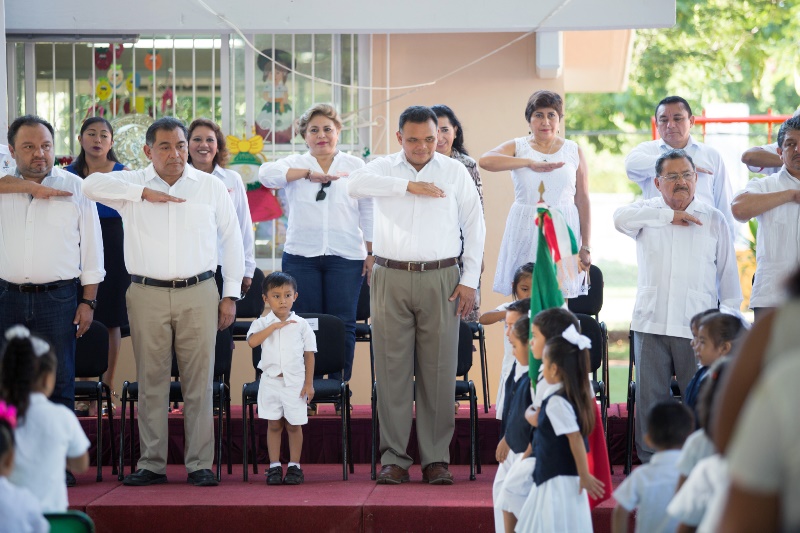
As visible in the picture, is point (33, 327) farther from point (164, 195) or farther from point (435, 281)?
point (435, 281)

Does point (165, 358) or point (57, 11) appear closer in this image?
point (165, 358)

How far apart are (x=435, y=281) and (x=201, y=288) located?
42.0 inches

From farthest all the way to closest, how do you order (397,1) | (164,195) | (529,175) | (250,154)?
(250,154) < (397,1) < (529,175) < (164,195)

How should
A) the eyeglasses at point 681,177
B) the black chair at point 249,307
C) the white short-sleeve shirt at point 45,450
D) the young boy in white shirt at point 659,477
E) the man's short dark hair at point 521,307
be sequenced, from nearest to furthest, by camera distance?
the young boy in white shirt at point 659,477, the white short-sleeve shirt at point 45,450, the man's short dark hair at point 521,307, the eyeglasses at point 681,177, the black chair at point 249,307

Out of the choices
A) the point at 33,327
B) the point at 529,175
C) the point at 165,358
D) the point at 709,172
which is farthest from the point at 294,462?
the point at 709,172

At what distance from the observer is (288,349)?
17.4 feet

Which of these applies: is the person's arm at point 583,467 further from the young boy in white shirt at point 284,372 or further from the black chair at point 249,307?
the black chair at point 249,307

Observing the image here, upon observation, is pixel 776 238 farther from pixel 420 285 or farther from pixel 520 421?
pixel 520 421

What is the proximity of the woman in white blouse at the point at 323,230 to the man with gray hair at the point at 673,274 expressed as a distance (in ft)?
4.99

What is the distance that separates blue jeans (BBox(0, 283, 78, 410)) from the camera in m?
5.14

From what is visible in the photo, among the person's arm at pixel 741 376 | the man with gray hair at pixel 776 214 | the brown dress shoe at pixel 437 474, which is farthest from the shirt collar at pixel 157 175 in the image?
the person's arm at pixel 741 376

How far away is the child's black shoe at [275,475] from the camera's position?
5.25 metres

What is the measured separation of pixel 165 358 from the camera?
520 centimetres

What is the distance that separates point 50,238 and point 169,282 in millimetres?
588
